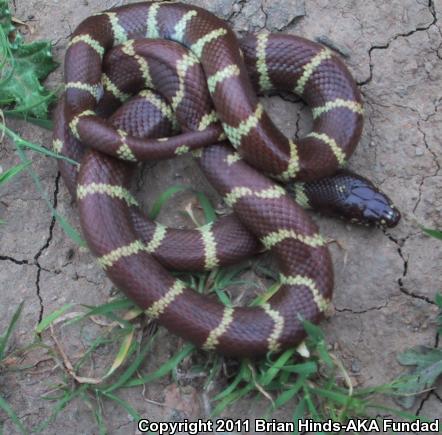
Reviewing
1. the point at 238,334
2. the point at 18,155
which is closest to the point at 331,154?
the point at 238,334

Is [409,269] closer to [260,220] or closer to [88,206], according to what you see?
[260,220]

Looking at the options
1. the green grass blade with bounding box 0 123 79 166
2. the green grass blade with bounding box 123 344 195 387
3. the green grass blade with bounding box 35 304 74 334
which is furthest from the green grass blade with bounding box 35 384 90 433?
the green grass blade with bounding box 0 123 79 166

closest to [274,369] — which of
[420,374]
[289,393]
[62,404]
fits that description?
[289,393]

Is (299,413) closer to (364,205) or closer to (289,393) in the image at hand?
(289,393)

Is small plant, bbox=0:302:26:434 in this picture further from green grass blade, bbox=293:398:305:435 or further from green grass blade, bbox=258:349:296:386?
green grass blade, bbox=293:398:305:435

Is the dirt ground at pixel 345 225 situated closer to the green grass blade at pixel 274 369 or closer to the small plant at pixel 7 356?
the small plant at pixel 7 356

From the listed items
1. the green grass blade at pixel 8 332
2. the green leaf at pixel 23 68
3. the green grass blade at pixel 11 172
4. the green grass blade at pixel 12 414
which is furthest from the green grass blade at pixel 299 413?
the green leaf at pixel 23 68
